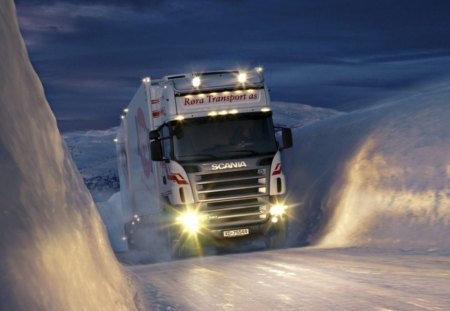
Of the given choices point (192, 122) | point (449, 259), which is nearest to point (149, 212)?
point (192, 122)

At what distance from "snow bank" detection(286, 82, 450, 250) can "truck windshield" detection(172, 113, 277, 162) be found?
3.95 m

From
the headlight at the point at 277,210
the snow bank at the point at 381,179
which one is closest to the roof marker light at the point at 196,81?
the headlight at the point at 277,210

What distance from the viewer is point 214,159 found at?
18188mm

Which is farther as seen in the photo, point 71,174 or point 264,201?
point 264,201

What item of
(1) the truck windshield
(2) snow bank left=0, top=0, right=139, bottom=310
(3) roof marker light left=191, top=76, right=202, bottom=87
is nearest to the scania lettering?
(1) the truck windshield

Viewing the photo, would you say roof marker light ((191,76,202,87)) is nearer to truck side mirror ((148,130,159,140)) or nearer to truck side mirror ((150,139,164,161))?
truck side mirror ((148,130,159,140))

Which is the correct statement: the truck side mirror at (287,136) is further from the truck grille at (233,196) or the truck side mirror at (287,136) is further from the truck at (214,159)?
the truck grille at (233,196)

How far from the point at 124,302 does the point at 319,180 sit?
1928cm

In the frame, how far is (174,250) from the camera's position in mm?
19156

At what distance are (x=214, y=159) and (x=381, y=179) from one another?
6372 millimetres

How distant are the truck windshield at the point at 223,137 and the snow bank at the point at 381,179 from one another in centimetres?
395

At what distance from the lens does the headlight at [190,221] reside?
18.8 metres

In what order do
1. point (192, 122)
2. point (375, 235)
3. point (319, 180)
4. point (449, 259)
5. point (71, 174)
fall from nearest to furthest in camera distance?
point (71, 174)
point (449, 259)
point (192, 122)
point (375, 235)
point (319, 180)

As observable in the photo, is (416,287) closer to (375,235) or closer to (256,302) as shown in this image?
(256,302)
